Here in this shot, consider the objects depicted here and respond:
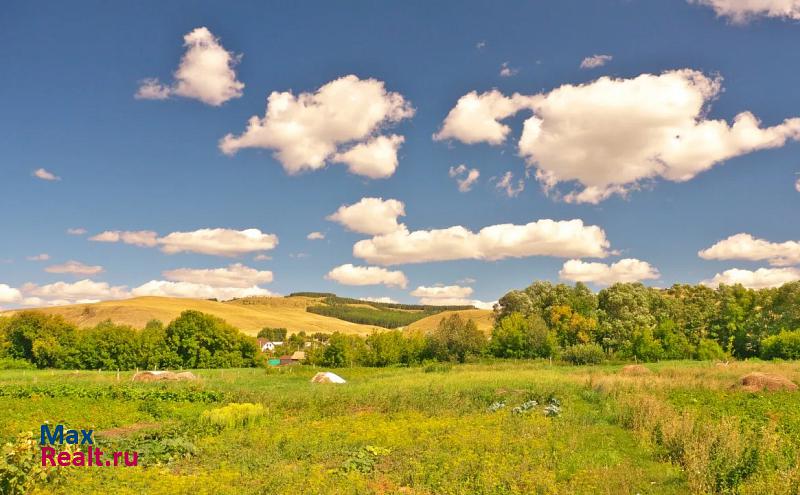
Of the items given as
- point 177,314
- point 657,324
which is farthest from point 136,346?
point 657,324

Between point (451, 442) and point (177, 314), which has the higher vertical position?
point (177, 314)

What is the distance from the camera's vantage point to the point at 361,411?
78.9 ft

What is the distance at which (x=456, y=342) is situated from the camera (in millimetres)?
71625

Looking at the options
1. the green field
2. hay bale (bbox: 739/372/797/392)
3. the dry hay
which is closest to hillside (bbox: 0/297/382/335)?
the dry hay

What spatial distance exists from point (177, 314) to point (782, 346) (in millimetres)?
140108

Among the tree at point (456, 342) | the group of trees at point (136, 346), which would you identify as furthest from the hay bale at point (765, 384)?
the group of trees at point (136, 346)

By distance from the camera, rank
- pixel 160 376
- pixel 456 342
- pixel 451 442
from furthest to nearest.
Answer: pixel 456 342 → pixel 160 376 → pixel 451 442

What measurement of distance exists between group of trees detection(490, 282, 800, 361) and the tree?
3528 millimetres

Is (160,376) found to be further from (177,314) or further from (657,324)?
(177,314)

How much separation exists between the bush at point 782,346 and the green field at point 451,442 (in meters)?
45.1

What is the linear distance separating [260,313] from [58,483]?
174 m

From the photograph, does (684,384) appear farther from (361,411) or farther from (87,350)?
(87,350)

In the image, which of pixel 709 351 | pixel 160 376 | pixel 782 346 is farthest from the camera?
pixel 709 351

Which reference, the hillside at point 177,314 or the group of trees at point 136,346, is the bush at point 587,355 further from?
the hillside at point 177,314
